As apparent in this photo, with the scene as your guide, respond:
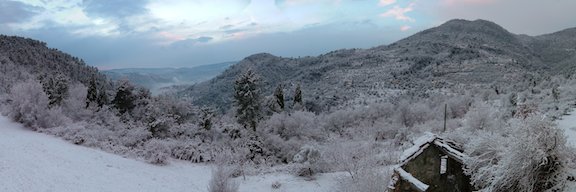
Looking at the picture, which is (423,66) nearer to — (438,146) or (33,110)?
(33,110)

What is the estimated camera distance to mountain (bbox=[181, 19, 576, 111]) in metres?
72.6

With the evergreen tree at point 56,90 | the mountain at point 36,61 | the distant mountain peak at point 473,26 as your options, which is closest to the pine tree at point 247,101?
the evergreen tree at point 56,90

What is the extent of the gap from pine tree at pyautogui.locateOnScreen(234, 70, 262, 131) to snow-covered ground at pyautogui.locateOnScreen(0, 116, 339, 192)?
1017 cm

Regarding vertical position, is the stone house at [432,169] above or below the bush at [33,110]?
below

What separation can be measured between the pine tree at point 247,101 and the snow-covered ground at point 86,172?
401 inches

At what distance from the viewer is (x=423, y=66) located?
95.1 metres

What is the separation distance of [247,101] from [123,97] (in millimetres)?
10507

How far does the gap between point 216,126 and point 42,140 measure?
14.5 m

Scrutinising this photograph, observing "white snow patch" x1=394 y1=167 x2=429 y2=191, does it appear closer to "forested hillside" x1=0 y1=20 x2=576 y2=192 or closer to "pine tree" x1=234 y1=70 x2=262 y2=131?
"forested hillside" x1=0 y1=20 x2=576 y2=192

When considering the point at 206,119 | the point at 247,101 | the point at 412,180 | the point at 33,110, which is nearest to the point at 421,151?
the point at 412,180

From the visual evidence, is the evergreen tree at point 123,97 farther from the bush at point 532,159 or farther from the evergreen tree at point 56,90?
the bush at point 532,159

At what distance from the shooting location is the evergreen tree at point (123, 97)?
3347cm

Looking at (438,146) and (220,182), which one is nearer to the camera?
(438,146)

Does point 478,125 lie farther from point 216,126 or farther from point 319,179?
point 216,126
